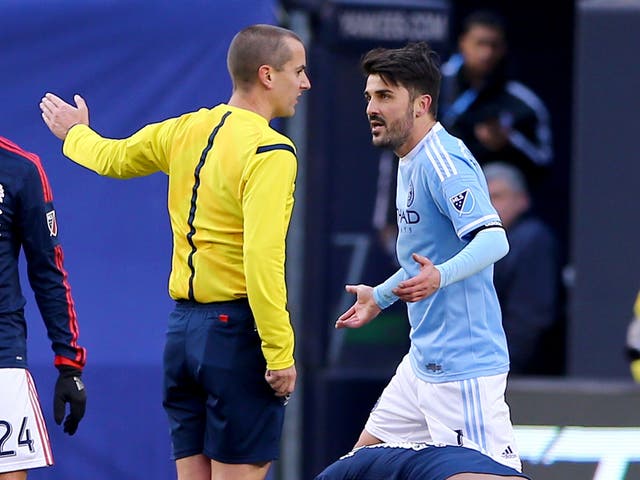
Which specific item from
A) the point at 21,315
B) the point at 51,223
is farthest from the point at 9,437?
the point at 51,223

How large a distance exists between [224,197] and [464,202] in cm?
83

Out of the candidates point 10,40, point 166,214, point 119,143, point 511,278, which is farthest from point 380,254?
point 119,143

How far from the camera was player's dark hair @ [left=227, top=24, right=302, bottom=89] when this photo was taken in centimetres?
531

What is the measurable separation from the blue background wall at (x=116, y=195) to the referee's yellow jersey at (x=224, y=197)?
127 centimetres

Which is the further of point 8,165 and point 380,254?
point 380,254

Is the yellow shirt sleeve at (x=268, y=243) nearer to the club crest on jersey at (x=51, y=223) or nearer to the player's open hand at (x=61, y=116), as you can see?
the club crest on jersey at (x=51, y=223)

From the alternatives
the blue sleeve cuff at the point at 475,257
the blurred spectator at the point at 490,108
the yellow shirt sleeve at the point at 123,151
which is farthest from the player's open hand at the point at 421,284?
the blurred spectator at the point at 490,108

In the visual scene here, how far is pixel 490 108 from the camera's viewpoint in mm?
9508

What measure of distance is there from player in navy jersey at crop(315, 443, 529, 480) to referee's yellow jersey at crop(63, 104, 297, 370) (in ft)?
4.52

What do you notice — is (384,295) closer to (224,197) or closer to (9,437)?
(224,197)

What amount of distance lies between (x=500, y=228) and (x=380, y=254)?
3207mm

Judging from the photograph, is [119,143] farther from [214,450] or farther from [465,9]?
[465,9]

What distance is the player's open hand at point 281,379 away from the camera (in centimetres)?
522

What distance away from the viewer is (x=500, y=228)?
16.2 feet
